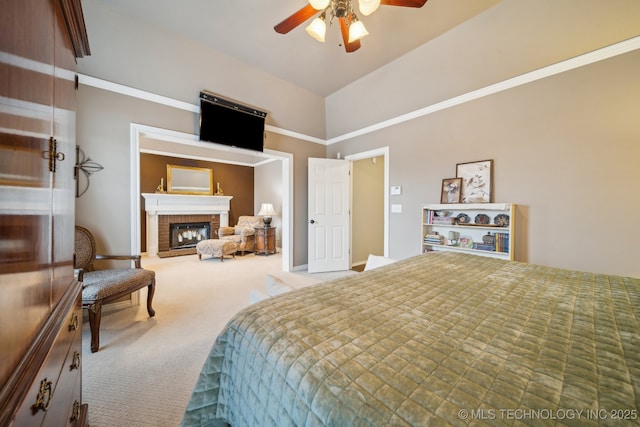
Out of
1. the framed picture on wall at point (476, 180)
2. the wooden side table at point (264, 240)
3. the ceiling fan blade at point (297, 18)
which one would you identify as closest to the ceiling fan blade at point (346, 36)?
the ceiling fan blade at point (297, 18)

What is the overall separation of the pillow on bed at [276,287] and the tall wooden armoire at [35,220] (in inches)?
33.7

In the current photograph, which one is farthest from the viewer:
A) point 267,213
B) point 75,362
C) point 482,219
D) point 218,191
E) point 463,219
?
point 218,191

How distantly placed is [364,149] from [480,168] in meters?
1.87

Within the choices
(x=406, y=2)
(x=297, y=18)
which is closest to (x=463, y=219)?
(x=406, y=2)

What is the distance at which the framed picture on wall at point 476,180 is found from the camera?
2.71 metres

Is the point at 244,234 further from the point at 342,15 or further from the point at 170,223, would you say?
the point at 342,15

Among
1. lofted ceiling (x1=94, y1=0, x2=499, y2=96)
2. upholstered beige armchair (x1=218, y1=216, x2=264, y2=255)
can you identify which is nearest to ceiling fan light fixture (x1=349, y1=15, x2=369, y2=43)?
lofted ceiling (x1=94, y1=0, x2=499, y2=96)

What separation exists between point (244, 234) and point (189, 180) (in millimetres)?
2381

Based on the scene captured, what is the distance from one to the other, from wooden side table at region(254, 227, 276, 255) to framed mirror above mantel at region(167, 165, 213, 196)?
208cm

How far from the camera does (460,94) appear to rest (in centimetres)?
292

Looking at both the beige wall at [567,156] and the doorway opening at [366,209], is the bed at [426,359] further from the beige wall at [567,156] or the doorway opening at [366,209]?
the doorway opening at [366,209]

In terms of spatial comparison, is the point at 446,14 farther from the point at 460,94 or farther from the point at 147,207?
the point at 147,207

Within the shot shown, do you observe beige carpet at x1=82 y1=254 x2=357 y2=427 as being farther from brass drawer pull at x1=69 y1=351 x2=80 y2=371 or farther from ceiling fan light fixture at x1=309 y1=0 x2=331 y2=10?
ceiling fan light fixture at x1=309 y1=0 x2=331 y2=10

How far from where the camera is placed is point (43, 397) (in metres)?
0.56
